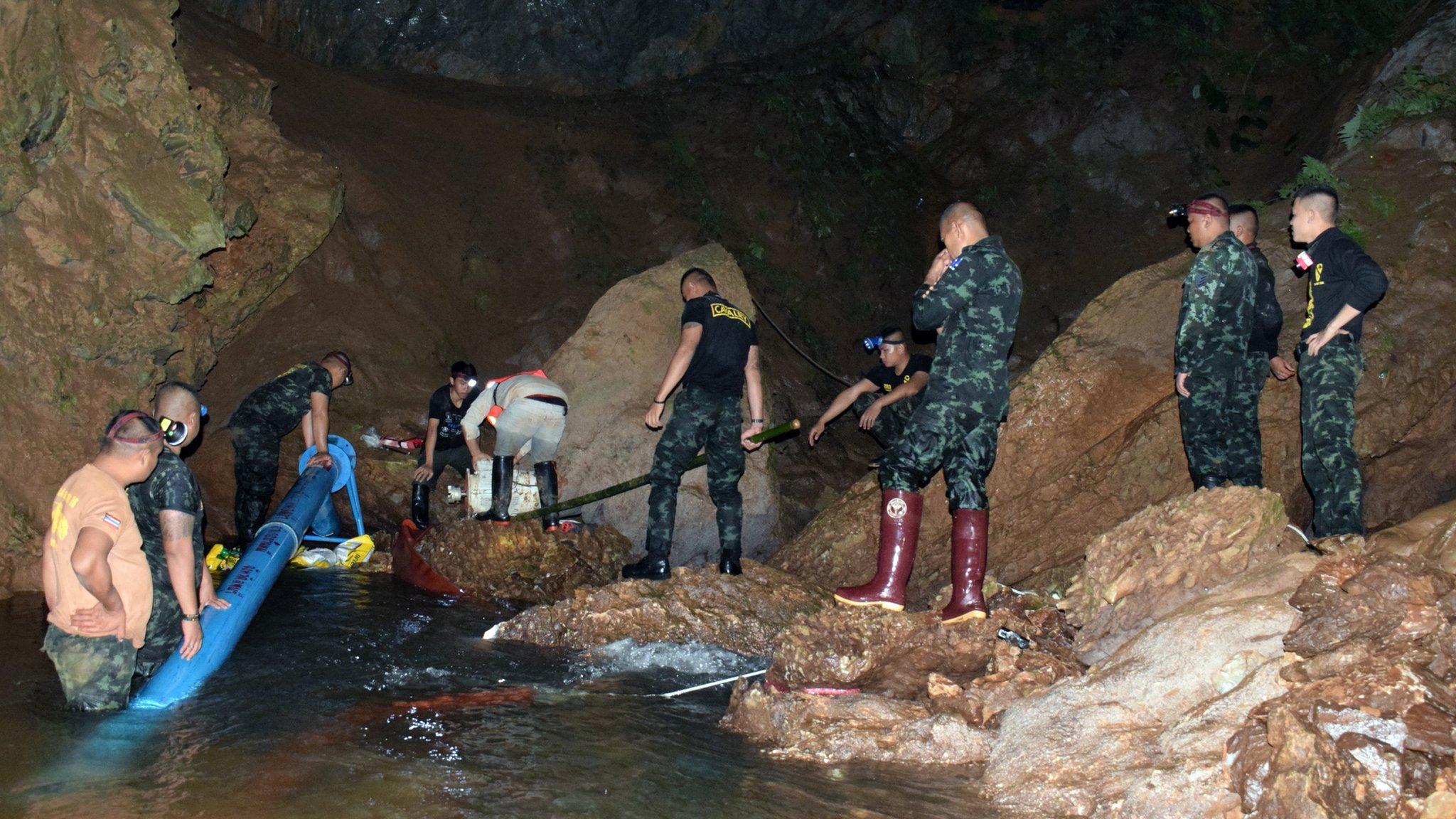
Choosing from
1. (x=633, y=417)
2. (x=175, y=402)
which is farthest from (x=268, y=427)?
(x=175, y=402)

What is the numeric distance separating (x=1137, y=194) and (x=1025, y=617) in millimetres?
10067

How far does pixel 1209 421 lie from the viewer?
18.1ft

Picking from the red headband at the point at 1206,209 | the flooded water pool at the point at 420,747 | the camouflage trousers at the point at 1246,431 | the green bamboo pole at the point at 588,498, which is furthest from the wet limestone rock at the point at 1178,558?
the green bamboo pole at the point at 588,498

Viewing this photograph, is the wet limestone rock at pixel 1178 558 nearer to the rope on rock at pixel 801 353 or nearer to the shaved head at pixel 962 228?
the shaved head at pixel 962 228

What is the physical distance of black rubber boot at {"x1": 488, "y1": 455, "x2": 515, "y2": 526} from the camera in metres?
7.52

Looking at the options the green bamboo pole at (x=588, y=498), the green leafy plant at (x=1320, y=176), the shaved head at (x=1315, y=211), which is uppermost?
the green leafy plant at (x=1320, y=176)

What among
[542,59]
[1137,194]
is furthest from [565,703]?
[542,59]

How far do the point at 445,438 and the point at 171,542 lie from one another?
4110mm

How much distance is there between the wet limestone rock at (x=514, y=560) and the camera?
7258 mm

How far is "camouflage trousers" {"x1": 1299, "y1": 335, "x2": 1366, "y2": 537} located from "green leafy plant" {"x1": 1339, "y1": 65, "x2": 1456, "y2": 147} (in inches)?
126

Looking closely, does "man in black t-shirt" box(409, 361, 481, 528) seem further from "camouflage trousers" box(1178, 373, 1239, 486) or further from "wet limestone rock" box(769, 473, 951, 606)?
"camouflage trousers" box(1178, 373, 1239, 486)

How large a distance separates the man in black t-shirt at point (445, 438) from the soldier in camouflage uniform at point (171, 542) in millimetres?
3355

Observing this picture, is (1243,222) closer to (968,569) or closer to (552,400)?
(968,569)

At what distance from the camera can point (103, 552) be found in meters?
4.17
